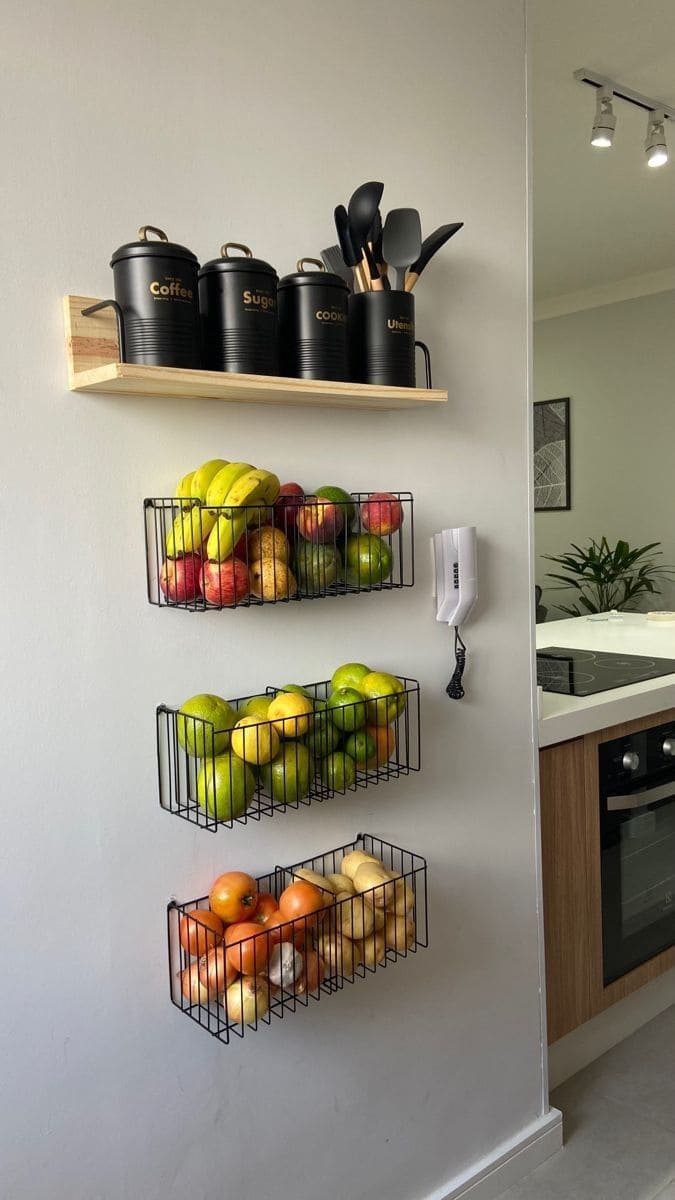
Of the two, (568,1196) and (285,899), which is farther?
(568,1196)

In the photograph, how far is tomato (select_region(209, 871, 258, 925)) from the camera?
1399 millimetres

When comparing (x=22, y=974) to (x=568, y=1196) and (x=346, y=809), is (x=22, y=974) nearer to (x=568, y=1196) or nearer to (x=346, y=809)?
(x=346, y=809)

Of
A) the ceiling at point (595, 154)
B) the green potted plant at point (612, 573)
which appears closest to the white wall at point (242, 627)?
the ceiling at point (595, 154)

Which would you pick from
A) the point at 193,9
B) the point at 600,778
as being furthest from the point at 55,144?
the point at 600,778

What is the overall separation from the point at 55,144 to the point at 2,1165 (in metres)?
1.37

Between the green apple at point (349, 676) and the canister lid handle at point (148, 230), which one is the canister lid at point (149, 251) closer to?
the canister lid handle at point (148, 230)

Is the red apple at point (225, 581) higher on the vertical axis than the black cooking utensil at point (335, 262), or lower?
lower

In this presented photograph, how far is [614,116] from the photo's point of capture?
9.63 ft

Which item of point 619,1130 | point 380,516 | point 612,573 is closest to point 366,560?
point 380,516

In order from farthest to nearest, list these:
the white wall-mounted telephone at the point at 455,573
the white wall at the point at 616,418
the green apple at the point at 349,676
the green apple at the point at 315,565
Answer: the white wall at the point at 616,418 < the white wall-mounted telephone at the point at 455,573 < the green apple at the point at 349,676 < the green apple at the point at 315,565

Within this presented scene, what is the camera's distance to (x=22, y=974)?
4.26ft

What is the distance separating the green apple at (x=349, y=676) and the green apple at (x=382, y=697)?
14 mm

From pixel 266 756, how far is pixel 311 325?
0.63 m

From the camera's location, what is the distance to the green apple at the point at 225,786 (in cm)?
133
